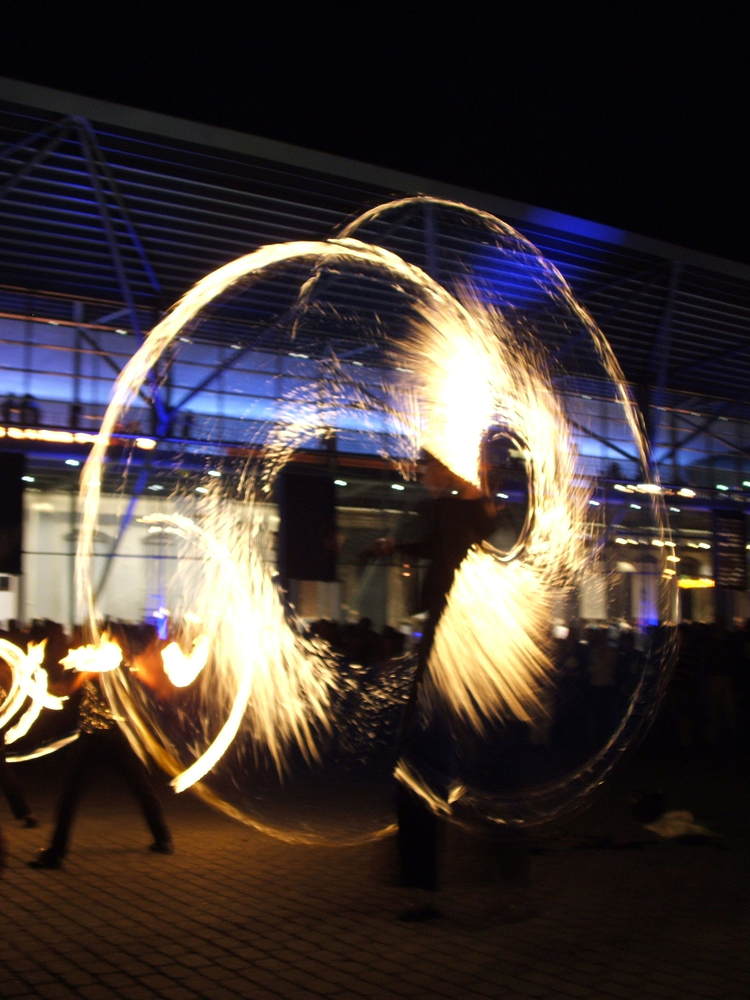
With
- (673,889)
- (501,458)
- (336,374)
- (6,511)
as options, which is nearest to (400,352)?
(336,374)

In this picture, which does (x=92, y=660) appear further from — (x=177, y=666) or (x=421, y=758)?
(x=421, y=758)

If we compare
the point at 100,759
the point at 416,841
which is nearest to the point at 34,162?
the point at 100,759

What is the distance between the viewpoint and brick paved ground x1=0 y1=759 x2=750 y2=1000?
4258 millimetres

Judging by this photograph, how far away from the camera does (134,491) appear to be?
52.6 ft

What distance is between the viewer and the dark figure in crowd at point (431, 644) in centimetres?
538

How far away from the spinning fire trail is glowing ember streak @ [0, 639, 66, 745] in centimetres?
8

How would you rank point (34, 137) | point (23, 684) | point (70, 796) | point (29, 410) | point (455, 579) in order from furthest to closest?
1. point (29, 410)
2. point (34, 137)
3. point (23, 684)
4. point (70, 796)
5. point (455, 579)

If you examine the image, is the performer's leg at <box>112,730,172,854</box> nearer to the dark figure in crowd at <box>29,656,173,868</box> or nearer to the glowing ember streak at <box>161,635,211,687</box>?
the dark figure in crowd at <box>29,656,173,868</box>

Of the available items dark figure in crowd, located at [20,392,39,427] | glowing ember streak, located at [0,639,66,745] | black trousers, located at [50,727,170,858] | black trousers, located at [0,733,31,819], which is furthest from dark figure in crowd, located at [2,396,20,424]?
black trousers, located at [50,727,170,858]

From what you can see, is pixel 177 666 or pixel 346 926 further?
pixel 177 666

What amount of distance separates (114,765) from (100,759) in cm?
10

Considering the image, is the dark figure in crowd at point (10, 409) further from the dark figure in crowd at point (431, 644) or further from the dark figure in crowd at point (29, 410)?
the dark figure in crowd at point (431, 644)

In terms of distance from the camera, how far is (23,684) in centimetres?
852

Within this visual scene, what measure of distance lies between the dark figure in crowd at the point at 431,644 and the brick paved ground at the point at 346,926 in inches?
8.8
